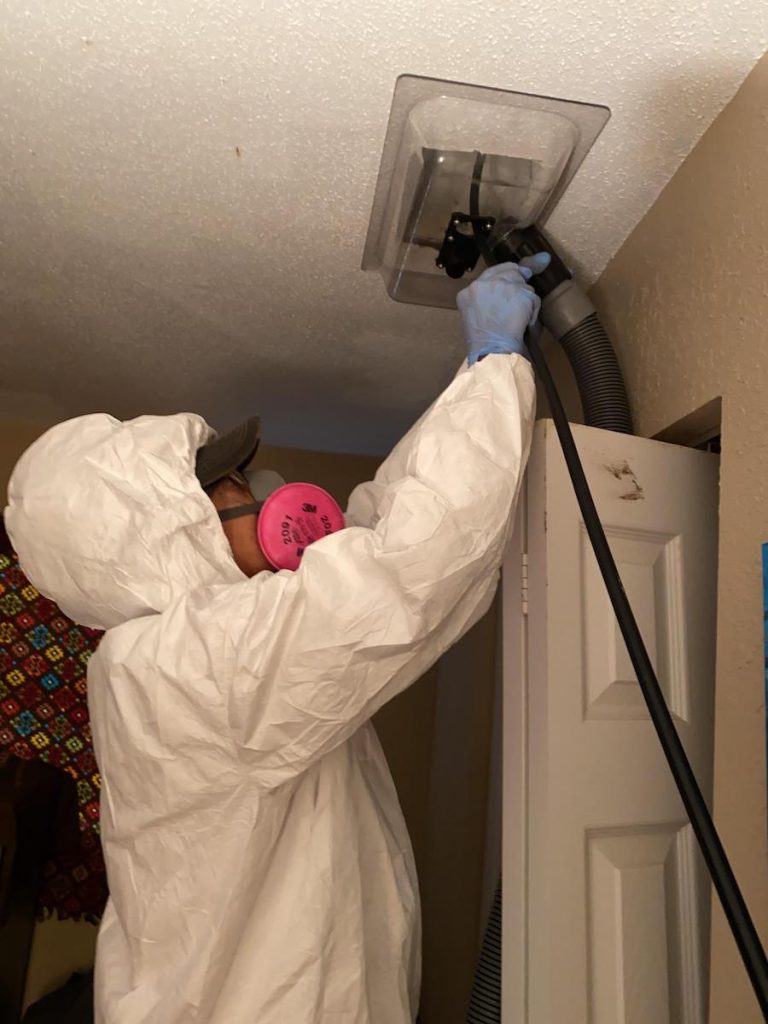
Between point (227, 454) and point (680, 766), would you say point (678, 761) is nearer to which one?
point (680, 766)

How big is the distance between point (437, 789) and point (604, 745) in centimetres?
126

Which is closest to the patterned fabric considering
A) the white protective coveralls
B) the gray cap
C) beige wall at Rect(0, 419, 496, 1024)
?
beige wall at Rect(0, 419, 496, 1024)

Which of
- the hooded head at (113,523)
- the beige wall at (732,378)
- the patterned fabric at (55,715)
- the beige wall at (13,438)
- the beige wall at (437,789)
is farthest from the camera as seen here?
the beige wall at (13,438)

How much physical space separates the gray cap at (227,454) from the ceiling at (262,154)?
379mm

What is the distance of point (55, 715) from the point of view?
1.95 metres

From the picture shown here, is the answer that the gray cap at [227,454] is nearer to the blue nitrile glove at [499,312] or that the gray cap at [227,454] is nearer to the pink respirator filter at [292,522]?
the pink respirator filter at [292,522]

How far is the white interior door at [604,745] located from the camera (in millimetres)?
879

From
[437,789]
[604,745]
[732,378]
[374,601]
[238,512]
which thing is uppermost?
[732,378]

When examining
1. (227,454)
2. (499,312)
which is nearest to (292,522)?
(227,454)

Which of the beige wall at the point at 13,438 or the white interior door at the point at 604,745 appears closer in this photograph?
the white interior door at the point at 604,745

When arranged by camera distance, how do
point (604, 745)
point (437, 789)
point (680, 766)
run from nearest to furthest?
1. point (680, 766)
2. point (604, 745)
3. point (437, 789)

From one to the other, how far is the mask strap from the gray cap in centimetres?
5

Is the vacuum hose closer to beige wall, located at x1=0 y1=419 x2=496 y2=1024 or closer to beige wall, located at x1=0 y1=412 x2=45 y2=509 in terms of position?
beige wall, located at x1=0 y1=419 x2=496 y2=1024

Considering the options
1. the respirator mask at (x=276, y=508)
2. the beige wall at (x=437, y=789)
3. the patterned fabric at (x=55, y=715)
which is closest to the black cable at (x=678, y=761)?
the respirator mask at (x=276, y=508)
